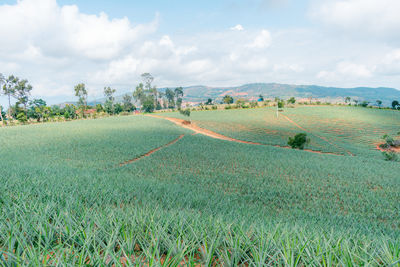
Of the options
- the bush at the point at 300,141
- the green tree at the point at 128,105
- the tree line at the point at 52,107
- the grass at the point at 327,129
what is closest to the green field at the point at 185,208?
the bush at the point at 300,141

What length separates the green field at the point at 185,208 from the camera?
2.09 meters

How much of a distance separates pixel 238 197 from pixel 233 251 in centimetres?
832

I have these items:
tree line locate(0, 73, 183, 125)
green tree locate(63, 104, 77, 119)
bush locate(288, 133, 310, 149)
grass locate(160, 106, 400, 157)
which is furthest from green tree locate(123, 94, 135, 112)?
bush locate(288, 133, 310, 149)

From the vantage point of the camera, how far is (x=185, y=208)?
6.16 meters

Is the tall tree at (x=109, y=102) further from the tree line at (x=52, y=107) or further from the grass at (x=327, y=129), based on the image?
the grass at (x=327, y=129)

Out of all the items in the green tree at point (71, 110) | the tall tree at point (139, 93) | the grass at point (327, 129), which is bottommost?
the grass at point (327, 129)

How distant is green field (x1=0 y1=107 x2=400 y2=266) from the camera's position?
2.09 meters

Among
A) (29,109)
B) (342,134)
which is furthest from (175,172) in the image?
(29,109)

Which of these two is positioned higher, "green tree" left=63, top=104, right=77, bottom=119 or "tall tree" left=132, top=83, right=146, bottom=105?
"tall tree" left=132, top=83, right=146, bottom=105

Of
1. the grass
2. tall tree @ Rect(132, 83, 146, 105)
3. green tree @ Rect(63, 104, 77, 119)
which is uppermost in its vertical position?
tall tree @ Rect(132, 83, 146, 105)

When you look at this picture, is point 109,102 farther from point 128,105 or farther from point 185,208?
point 185,208

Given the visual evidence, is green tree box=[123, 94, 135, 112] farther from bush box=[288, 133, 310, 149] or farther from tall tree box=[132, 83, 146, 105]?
bush box=[288, 133, 310, 149]

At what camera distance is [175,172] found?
47.2ft

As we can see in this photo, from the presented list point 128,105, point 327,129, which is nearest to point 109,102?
point 128,105
